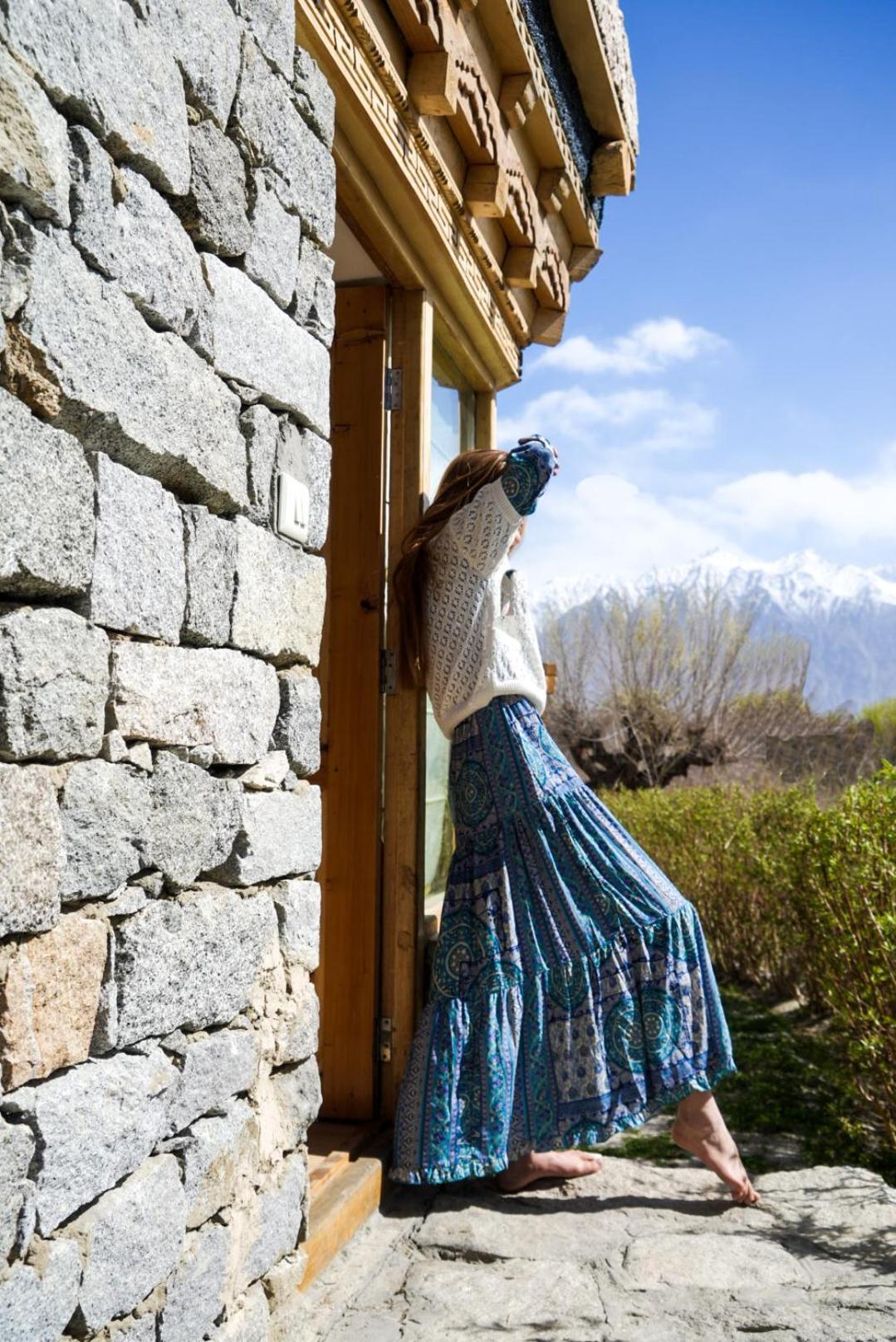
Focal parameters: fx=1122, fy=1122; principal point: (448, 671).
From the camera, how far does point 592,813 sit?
3072 mm

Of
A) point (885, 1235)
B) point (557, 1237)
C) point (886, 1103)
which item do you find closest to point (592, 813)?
point (557, 1237)

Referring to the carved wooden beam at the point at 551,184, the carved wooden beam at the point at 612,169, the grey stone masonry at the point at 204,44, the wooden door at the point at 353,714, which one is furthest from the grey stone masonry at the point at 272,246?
the carved wooden beam at the point at 612,169

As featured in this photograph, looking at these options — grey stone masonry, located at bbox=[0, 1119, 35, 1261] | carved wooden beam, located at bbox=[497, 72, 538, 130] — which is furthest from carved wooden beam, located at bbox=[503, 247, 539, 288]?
grey stone masonry, located at bbox=[0, 1119, 35, 1261]

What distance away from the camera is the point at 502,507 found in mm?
3031

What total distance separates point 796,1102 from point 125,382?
146 inches

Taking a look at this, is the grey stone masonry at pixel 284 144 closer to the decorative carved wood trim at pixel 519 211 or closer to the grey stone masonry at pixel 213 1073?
the grey stone masonry at pixel 213 1073

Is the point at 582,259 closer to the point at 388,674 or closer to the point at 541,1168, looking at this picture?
the point at 388,674

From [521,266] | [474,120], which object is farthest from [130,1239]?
[521,266]

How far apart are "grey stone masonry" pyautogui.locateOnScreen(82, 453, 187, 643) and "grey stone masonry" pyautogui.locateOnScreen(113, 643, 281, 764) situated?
0.05 m

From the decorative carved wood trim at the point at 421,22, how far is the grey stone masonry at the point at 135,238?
4.65 feet

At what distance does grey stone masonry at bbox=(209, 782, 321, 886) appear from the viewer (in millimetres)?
1886

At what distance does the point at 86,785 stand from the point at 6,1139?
0.43 metres

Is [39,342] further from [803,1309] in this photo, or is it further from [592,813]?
[803,1309]

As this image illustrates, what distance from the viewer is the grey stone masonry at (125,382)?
4.46 feet
